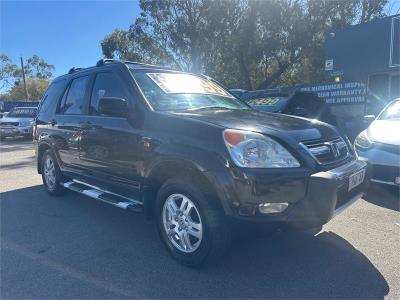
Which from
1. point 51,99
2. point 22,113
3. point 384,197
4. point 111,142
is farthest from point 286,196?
point 22,113

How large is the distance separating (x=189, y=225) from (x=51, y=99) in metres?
3.75

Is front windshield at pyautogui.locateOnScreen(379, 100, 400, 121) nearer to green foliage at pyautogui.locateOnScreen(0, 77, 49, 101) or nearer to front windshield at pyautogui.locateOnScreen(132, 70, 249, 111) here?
front windshield at pyautogui.locateOnScreen(132, 70, 249, 111)

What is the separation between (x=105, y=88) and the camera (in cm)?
443

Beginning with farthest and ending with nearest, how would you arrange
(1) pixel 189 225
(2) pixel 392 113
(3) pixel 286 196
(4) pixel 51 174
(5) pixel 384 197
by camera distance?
(2) pixel 392 113
(4) pixel 51 174
(5) pixel 384 197
(1) pixel 189 225
(3) pixel 286 196

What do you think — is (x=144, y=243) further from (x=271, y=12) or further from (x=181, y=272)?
(x=271, y=12)

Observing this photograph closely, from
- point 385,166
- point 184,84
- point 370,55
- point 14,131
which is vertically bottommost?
point 14,131

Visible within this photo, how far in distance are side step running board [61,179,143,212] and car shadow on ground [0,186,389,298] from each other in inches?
15.2

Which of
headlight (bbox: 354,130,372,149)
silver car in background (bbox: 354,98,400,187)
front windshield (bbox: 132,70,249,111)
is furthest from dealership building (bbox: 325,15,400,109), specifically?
front windshield (bbox: 132,70,249,111)

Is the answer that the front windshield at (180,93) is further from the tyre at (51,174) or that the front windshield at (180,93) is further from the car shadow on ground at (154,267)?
the tyre at (51,174)

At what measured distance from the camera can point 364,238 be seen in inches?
155

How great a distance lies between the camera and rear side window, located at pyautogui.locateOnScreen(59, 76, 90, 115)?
4.85 metres

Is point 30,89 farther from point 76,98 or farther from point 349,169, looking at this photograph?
point 349,169

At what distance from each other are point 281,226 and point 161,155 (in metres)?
1.23

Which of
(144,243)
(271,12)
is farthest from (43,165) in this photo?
(271,12)
